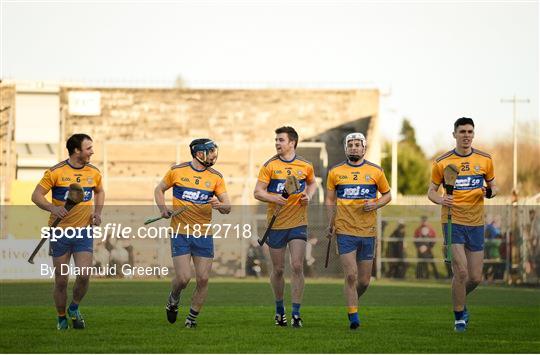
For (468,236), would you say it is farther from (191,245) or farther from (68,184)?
(68,184)

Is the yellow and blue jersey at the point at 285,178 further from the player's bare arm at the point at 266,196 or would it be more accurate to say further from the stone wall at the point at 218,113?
the stone wall at the point at 218,113

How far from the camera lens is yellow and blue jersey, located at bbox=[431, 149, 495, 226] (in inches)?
590

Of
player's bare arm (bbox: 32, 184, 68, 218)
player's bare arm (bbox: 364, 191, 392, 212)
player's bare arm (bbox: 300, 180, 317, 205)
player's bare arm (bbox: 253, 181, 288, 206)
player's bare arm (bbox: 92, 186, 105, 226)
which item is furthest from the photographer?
player's bare arm (bbox: 300, 180, 317, 205)

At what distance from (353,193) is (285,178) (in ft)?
3.25

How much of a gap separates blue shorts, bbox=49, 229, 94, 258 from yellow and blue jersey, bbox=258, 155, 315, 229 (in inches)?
94.7

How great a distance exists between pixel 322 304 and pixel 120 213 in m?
16.4

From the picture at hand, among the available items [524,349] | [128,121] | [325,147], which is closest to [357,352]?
[524,349]

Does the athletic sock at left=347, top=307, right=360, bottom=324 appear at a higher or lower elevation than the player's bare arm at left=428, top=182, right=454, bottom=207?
lower

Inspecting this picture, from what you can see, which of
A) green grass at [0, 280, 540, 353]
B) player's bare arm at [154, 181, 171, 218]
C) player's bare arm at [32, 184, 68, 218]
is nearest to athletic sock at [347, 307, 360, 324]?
green grass at [0, 280, 540, 353]

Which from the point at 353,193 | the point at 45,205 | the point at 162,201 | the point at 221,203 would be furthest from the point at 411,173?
the point at 45,205

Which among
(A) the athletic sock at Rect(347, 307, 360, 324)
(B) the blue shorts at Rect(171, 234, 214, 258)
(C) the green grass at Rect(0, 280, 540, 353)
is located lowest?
(C) the green grass at Rect(0, 280, 540, 353)

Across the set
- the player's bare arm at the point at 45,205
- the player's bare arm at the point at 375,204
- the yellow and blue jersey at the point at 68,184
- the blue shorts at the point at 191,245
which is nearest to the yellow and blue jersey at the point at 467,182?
the player's bare arm at the point at 375,204

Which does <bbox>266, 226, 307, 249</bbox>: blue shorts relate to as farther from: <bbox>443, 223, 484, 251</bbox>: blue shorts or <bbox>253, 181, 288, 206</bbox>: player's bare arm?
<bbox>443, 223, 484, 251</bbox>: blue shorts

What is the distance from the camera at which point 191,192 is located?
15.0 m
